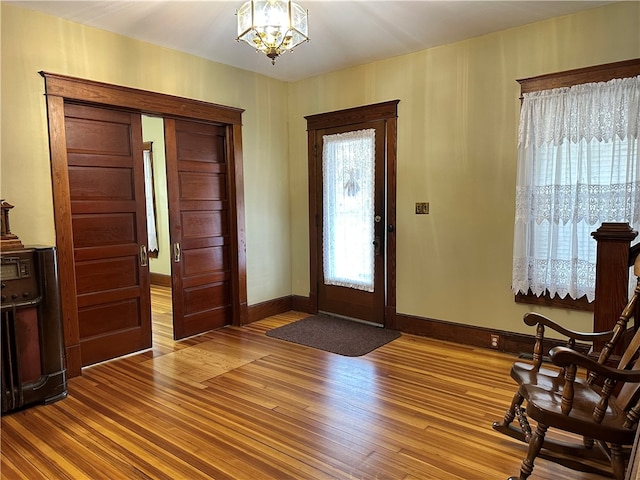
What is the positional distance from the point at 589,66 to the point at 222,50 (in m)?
3.09

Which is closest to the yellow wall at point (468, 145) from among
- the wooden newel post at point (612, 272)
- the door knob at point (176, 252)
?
the wooden newel post at point (612, 272)

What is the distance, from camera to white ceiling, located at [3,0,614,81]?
2.98 meters

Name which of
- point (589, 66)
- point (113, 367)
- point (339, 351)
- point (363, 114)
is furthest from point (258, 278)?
point (589, 66)

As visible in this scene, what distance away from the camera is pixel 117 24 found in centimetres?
325

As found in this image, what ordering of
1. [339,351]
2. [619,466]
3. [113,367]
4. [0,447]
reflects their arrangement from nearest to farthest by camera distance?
1. [619,466]
2. [0,447]
3. [113,367]
4. [339,351]

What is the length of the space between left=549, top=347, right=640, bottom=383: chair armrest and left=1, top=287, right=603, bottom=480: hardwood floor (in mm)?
710

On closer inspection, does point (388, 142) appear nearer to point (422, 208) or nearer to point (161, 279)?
point (422, 208)

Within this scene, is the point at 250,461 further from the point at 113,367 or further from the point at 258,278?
the point at 258,278

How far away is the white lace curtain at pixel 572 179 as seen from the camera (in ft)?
9.85

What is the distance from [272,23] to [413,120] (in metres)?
2.10

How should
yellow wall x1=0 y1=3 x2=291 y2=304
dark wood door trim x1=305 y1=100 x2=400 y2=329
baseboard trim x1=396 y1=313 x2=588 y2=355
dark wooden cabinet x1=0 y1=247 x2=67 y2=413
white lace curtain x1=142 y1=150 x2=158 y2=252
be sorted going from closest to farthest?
dark wooden cabinet x1=0 y1=247 x2=67 y2=413, yellow wall x1=0 y1=3 x2=291 y2=304, baseboard trim x1=396 y1=313 x2=588 y2=355, dark wood door trim x1=305 y1=100 x2=400 y2=329, white lace curtain x1=142 y1=150 x2=158 y2=252

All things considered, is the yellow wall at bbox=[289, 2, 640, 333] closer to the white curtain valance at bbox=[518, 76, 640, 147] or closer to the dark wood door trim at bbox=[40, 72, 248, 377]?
the white curtain valance at bbox=[518, 76, 640, 147]

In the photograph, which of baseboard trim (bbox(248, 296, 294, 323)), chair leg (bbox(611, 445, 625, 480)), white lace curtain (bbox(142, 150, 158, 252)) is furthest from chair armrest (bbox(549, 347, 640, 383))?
white lace curtain (bbox(142, 150, 158, 252))

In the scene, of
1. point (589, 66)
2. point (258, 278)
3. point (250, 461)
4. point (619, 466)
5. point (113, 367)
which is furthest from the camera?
point (258, 278)
